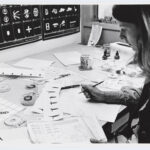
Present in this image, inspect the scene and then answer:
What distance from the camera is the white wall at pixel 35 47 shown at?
71.4 inches

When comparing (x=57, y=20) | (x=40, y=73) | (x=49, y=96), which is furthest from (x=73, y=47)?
(x=49, y=96)

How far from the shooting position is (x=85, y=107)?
3.91 feet

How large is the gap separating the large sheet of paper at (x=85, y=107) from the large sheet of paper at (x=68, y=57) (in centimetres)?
51

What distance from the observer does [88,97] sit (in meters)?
1.26

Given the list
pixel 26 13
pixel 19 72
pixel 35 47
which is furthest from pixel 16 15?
pixel 19 72

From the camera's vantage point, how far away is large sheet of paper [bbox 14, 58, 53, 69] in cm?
169

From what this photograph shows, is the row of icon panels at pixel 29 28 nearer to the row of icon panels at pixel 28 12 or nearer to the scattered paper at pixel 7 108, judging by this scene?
the row of icon panels at pixel 28 12

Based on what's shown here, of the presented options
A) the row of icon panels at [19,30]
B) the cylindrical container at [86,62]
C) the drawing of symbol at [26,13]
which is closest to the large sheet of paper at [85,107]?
the cylindrical container at [86,62]

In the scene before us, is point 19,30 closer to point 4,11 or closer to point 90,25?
point 4,11

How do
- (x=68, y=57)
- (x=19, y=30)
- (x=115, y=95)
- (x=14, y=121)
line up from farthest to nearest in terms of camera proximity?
(x=68, y=57)
(x=19, y=30)
(x=115, y=95)
(x=14, y=121)

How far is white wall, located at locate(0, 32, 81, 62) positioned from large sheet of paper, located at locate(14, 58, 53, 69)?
0.33ft

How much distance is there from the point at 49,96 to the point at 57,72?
35cm

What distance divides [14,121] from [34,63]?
761mm
